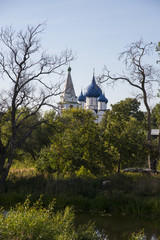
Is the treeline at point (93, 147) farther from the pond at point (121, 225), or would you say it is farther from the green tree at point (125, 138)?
the pond at point (121, 225)

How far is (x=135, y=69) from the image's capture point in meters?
22.3

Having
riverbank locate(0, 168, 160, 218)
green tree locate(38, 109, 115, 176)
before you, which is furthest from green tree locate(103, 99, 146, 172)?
riverbank locate(0, 168, 160, 218)

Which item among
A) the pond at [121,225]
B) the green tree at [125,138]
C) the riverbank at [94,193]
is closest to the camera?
the pond at [121,225]

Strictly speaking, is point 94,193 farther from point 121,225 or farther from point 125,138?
point 125,138

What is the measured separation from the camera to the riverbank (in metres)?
12.6

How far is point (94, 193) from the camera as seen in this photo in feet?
48.0

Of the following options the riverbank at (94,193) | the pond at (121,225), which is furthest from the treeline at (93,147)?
the pond at (121,225)

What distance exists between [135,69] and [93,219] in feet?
44.0

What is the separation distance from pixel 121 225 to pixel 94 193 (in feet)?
12.8

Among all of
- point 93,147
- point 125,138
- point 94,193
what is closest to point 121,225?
point 94,193

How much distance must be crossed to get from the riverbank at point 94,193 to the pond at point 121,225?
2.34 ft

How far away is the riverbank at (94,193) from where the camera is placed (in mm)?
12572

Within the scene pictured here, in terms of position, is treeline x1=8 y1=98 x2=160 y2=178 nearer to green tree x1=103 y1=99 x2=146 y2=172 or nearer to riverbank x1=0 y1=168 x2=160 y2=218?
green tree x1=103 y1=99 x2=146 y2=172

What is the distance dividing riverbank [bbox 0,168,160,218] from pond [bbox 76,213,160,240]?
2.34 ft
